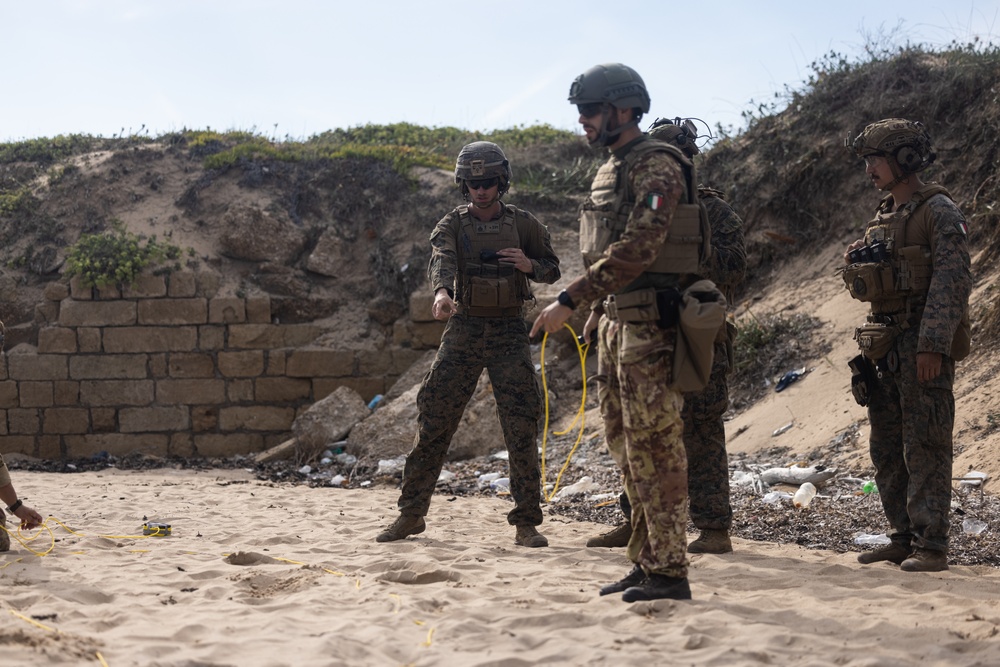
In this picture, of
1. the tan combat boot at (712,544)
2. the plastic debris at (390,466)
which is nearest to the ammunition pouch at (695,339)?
the tan combat boot at (712,544)

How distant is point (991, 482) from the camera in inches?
228

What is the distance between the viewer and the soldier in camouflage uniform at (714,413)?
5078mm

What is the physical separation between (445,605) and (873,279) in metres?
2.55

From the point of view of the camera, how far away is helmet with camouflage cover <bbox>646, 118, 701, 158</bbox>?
514 cm

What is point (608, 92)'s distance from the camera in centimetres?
411

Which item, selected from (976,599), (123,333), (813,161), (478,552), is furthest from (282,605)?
(813,161)

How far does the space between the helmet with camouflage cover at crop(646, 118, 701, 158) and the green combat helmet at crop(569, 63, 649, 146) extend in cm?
98

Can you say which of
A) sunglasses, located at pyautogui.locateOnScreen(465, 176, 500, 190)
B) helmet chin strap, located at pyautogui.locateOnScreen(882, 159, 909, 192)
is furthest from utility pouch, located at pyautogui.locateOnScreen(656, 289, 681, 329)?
sunglasses, located at pyautogui.locateOnScreen(465, 176, 500, 190)

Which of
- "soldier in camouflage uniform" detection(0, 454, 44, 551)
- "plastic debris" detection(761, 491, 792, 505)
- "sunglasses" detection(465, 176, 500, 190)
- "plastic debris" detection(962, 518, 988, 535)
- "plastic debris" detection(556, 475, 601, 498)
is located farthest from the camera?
"plastic debris" detection(556, 475, 601, 498)

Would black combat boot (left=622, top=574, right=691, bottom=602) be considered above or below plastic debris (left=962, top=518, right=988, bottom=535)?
above

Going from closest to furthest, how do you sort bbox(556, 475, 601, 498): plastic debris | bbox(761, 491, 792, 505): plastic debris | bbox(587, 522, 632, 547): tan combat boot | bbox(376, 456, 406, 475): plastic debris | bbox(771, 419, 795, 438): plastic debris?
bbox(587, 522, 632, 547): tan combat boot → bbox(761, 491, 792, 505): plastic debris → bbox(556, 475, 601, 498): plastic debris → bbox(771, 419, 795, 438): plastic debris → bbox(376, 456, 406, 475): plastic debris

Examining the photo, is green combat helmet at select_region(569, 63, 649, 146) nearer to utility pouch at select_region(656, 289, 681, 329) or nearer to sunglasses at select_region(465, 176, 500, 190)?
utility pouch at select_region(656, 289, 681, 329)

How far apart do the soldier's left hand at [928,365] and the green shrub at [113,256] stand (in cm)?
900

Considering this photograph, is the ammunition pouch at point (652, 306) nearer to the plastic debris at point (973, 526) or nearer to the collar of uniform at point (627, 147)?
the collar of uniform at point (627, 147)
